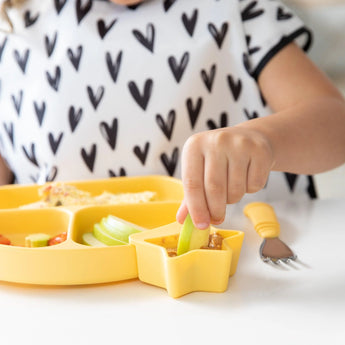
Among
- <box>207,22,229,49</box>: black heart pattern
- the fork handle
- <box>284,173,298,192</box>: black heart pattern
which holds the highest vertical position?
<box>207,22,229,49</box>: black heart pattern

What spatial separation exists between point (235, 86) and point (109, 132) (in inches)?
9.7

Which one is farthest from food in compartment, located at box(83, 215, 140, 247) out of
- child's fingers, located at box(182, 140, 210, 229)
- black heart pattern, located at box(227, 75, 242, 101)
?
black heart pattern, located at box(227, 75, 242, 101)

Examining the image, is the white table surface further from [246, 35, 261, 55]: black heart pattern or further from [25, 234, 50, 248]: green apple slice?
[246, 35, 261, 55]: black heart pattern

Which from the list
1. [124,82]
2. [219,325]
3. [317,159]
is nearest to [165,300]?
[219,325]

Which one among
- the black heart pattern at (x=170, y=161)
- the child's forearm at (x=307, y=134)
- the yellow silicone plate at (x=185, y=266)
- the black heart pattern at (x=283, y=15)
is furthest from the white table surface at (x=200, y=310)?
the black heart pattern at (x=283, y=15)

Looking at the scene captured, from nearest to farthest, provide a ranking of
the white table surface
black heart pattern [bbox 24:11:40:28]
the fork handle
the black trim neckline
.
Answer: the white table surface, the fork handle, the black trim neckline, black heart pattern [bbox 24:11:40:28]

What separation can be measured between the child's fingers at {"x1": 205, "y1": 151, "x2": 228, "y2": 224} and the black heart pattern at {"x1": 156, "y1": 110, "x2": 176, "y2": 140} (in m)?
0.43

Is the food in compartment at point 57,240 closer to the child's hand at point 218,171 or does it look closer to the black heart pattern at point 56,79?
the child's hand at point 218,171

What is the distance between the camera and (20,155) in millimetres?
1107

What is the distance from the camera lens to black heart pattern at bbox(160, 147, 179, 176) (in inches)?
41.4

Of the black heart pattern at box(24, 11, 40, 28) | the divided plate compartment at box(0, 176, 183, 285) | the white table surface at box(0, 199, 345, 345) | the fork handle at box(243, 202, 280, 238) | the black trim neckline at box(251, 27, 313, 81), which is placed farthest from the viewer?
the black heart pattern at box(24, 11, 40, 28)

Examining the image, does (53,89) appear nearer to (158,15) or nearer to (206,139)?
(158,15)

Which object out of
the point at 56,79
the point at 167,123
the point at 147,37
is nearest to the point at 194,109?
the point at 167,123

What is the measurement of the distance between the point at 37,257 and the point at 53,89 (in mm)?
508
